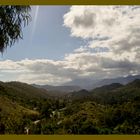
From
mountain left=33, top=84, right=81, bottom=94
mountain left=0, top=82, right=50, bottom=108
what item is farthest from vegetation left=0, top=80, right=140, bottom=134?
mountain left=33, top=84, right=81, bottom=94

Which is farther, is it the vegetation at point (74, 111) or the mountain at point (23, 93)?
the mountain at point (23, 93)

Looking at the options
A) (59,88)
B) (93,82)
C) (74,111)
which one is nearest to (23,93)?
(59,88)

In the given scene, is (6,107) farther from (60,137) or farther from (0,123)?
(60,137)

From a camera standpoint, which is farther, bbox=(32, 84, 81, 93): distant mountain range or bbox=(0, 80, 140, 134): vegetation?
bbox=(32, 84, 81, 93): distant mountain range

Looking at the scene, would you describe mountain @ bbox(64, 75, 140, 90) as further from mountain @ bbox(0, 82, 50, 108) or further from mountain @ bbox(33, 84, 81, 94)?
mountain @ bbox(0, 82, 50, 108)

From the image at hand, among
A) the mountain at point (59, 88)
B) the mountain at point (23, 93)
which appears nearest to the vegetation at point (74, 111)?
the mountain at point (23, 93)

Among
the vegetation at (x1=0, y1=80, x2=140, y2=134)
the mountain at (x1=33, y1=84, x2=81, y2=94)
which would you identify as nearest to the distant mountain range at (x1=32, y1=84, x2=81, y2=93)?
the mountain at (x1=33, y1=84, x2=81, y2=94)

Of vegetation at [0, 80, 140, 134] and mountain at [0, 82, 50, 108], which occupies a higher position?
mountain at [0, 82, 50, 108]

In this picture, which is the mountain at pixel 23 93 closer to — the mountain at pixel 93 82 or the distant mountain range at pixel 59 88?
the distant mountain range at pixel 59 88

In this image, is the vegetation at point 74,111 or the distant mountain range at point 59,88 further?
the distant mountain range at point 59,88

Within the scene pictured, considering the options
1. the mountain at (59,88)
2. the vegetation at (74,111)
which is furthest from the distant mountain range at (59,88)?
the vegetation at (74,111)

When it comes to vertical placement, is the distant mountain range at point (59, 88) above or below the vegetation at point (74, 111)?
above

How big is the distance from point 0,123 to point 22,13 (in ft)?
6.92

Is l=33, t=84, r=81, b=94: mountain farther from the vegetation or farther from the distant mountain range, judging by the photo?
the vegetation
